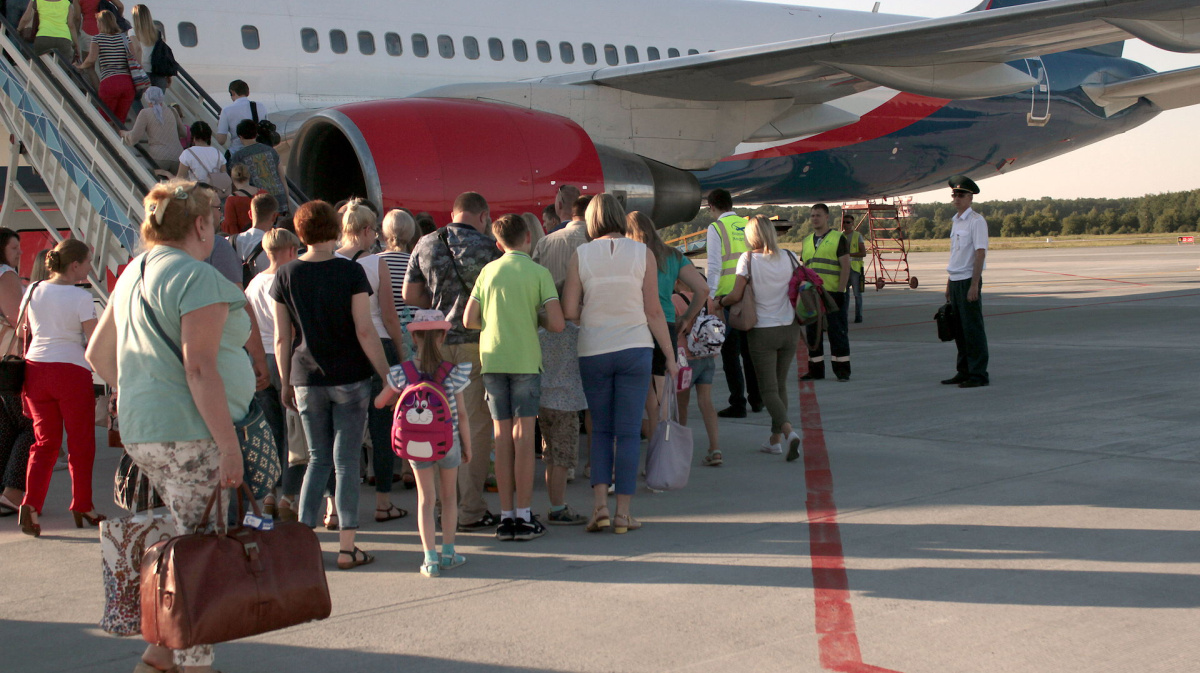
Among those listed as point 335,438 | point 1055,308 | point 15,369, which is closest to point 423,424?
point 335,438

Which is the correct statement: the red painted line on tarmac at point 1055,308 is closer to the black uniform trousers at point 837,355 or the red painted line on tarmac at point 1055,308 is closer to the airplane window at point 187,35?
the black uniform trousers at point 837,355

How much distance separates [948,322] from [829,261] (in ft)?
A: 4.20

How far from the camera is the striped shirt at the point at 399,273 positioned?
576cm

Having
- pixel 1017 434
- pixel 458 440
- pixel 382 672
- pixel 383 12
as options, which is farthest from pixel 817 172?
pixel 382 672

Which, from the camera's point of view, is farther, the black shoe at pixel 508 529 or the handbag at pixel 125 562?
the black shoe at pixel 508 529

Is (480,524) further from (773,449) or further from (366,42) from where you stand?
(366,42)

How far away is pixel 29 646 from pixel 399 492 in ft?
8.59

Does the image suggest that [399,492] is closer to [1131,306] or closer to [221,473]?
[221,473]

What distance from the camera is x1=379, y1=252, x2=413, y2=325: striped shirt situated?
18.9ft

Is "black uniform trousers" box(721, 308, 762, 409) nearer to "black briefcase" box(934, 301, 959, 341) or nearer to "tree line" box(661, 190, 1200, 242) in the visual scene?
"black briefcase" box(934, 301, 959, 341)

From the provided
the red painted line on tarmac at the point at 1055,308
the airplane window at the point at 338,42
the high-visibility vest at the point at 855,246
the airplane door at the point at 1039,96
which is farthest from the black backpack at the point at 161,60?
the airplane door at the point at 1039,96

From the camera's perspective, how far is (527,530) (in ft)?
16.6

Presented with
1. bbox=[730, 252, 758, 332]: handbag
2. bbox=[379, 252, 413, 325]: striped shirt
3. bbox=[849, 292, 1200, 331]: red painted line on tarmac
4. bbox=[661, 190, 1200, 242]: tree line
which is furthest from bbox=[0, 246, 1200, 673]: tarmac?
bbox=[661, 190, 1200, 242]: tree line

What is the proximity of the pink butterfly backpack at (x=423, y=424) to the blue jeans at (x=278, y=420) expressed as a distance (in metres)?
1.46
